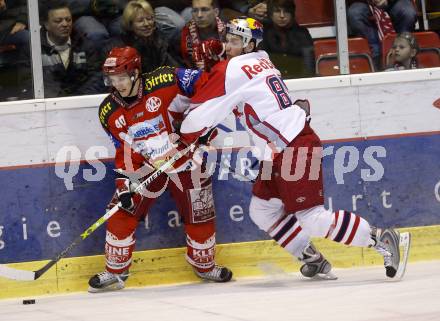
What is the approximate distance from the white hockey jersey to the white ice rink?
72 centimetres

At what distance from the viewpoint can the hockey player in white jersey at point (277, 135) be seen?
520 centimetres

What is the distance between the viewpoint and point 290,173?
5227 millimetres

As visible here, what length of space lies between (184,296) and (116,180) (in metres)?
0.73

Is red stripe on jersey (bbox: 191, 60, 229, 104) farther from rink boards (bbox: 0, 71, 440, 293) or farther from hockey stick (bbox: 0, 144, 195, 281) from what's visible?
rink boards (bbox: 0, 71, 440, 293)

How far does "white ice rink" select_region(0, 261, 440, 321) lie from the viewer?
4371mm

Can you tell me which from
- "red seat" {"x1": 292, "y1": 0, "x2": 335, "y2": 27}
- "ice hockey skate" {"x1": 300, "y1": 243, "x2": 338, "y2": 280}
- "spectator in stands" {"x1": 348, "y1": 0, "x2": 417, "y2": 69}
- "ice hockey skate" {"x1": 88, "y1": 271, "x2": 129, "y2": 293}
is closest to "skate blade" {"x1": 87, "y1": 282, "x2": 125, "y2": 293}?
"ice hockey skate" {"x1": 88, "y1": 271, "x2": 129, "y2": 293}

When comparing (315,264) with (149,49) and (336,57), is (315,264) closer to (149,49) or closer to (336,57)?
(336,57)

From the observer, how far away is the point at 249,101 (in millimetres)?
5270

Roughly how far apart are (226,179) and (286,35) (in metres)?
0.82

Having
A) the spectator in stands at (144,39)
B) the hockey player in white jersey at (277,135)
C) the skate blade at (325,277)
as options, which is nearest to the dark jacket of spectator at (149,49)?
the spectator in stands at (144,39)

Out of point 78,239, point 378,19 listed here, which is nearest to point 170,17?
point 378,19

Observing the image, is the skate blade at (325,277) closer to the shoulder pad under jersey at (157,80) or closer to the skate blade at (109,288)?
the skate blade at (109,288)

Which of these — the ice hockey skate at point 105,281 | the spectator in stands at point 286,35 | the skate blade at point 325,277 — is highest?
the spectator in stands at point 286,35

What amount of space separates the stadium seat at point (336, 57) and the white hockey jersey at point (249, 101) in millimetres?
568
